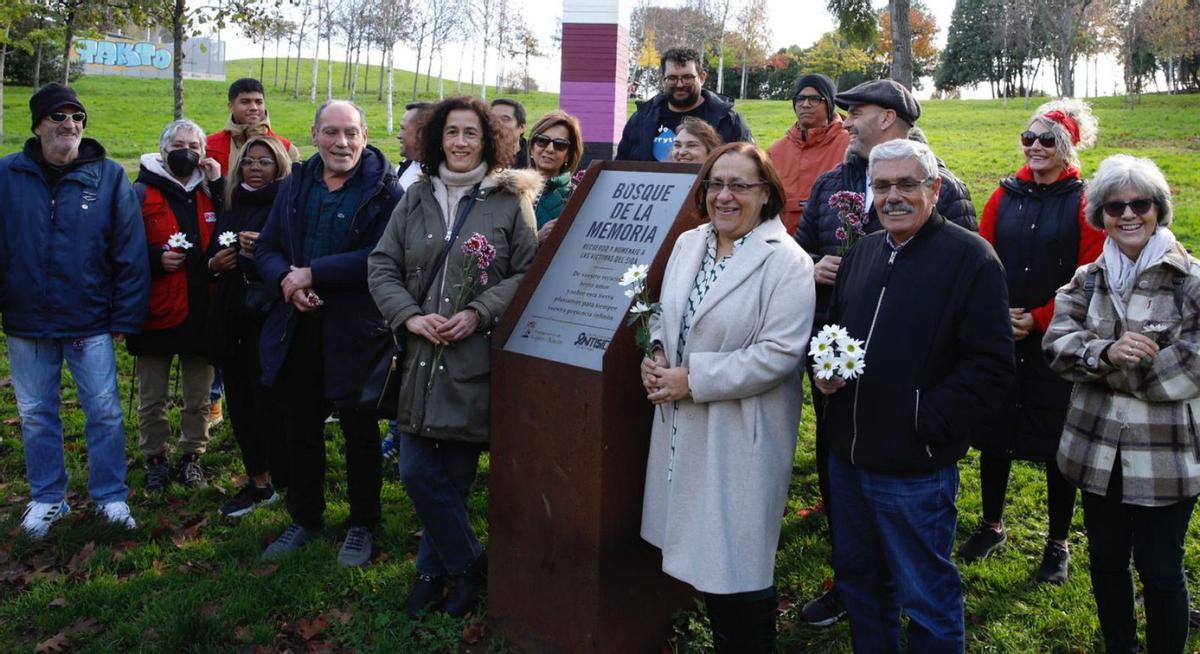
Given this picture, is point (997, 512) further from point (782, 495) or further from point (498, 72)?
point (498, 72)

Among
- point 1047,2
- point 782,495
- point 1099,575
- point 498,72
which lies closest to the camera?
point 782,495

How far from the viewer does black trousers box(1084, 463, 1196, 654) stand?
3.17m

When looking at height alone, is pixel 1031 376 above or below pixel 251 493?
above

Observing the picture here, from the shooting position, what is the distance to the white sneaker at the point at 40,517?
16.5 ft

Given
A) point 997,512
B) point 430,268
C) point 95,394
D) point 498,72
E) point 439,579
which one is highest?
point 498,72

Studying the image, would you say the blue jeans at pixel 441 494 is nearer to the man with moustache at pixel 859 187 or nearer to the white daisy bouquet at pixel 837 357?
the man with moustache at pixel 859 187

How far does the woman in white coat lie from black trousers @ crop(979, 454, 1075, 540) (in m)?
1.93

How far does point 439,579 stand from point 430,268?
1.48 meters

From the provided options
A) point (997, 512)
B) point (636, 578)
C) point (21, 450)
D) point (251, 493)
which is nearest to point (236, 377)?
point (251, 493)

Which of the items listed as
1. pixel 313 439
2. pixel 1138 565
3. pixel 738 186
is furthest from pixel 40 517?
pixel 1138 565

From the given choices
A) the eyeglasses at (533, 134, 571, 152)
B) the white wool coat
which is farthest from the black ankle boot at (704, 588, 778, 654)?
the eyeglasses at (533, 134, 571, 152)

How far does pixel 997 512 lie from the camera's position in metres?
4.72

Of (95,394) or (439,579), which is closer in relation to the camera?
(439,579)

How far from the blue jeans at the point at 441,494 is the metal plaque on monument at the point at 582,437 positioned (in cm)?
26
